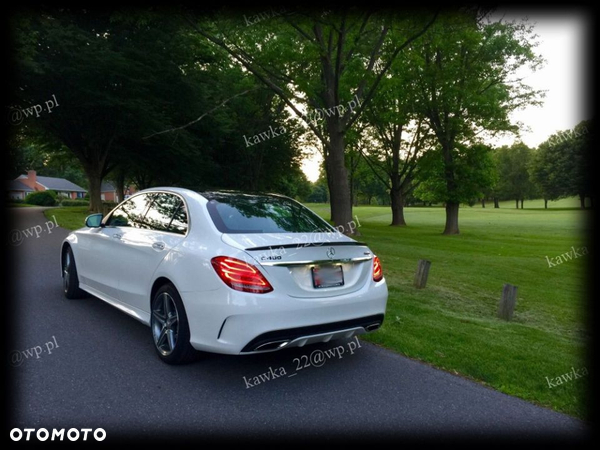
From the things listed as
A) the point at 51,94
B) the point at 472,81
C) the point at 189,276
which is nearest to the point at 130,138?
the point at 51,94

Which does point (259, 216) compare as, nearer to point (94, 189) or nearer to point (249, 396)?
point (249, 396)

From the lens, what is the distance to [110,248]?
512 cm

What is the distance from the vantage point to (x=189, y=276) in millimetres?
3684

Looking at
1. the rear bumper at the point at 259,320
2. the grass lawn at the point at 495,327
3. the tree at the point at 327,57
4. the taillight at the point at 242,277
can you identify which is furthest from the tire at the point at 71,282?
the tree at the point at 327,57

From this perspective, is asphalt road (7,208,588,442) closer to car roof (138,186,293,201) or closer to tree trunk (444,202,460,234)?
car roof (138,186,293,201)

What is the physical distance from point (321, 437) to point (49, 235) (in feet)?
50.0

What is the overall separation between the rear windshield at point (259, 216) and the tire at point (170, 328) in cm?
81

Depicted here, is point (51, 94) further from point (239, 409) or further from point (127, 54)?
point (239, 409)

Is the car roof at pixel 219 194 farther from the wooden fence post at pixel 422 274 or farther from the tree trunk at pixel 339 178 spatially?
the tree trunk at pixel 339 178

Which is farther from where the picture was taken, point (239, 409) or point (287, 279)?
point (287, 279)

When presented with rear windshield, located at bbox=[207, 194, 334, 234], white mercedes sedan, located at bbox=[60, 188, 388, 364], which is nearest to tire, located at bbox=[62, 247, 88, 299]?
white mercedes sedan, located at bbox=[60, 188, 388, 364]

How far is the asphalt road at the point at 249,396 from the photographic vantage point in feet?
9.81

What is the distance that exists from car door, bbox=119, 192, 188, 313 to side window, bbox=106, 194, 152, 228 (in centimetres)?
10

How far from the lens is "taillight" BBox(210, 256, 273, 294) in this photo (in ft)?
11.1
